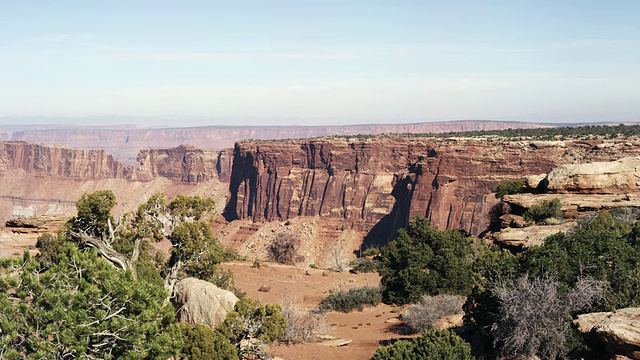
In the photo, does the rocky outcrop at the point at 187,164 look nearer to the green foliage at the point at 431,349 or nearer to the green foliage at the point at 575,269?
the green foliage at the point at 575,269

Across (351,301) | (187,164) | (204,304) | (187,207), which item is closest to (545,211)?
(351,301)

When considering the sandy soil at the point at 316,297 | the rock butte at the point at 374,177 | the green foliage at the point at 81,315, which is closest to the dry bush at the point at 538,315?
the sandy soil at the point at 316,297

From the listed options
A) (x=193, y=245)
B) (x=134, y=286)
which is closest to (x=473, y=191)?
(x=193, y=245)

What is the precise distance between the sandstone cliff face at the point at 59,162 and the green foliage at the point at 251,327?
158m

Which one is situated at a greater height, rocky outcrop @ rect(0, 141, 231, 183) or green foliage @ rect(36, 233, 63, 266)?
green foliage @ rect(36, 233, 63, 266)

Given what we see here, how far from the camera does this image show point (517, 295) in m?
14.6

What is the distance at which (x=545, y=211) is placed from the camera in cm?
3253

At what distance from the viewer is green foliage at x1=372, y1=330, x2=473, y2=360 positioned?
1368 centimetres

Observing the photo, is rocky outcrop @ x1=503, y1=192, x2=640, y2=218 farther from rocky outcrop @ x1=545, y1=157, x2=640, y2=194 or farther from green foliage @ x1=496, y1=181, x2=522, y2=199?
green foliage @ x1=496, y1=181, x2=522, y2=199

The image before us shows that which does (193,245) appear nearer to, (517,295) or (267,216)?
(517,295)

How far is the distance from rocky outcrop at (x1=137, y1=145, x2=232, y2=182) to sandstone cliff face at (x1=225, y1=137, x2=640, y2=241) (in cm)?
4043

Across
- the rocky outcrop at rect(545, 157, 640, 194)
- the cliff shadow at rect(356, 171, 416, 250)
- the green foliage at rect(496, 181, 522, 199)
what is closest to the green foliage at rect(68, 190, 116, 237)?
the rocky outcrop at rect(545, 157, 640, 194)

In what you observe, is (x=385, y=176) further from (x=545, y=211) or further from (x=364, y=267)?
(x=545, y=211)

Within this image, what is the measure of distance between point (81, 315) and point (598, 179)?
105ft
